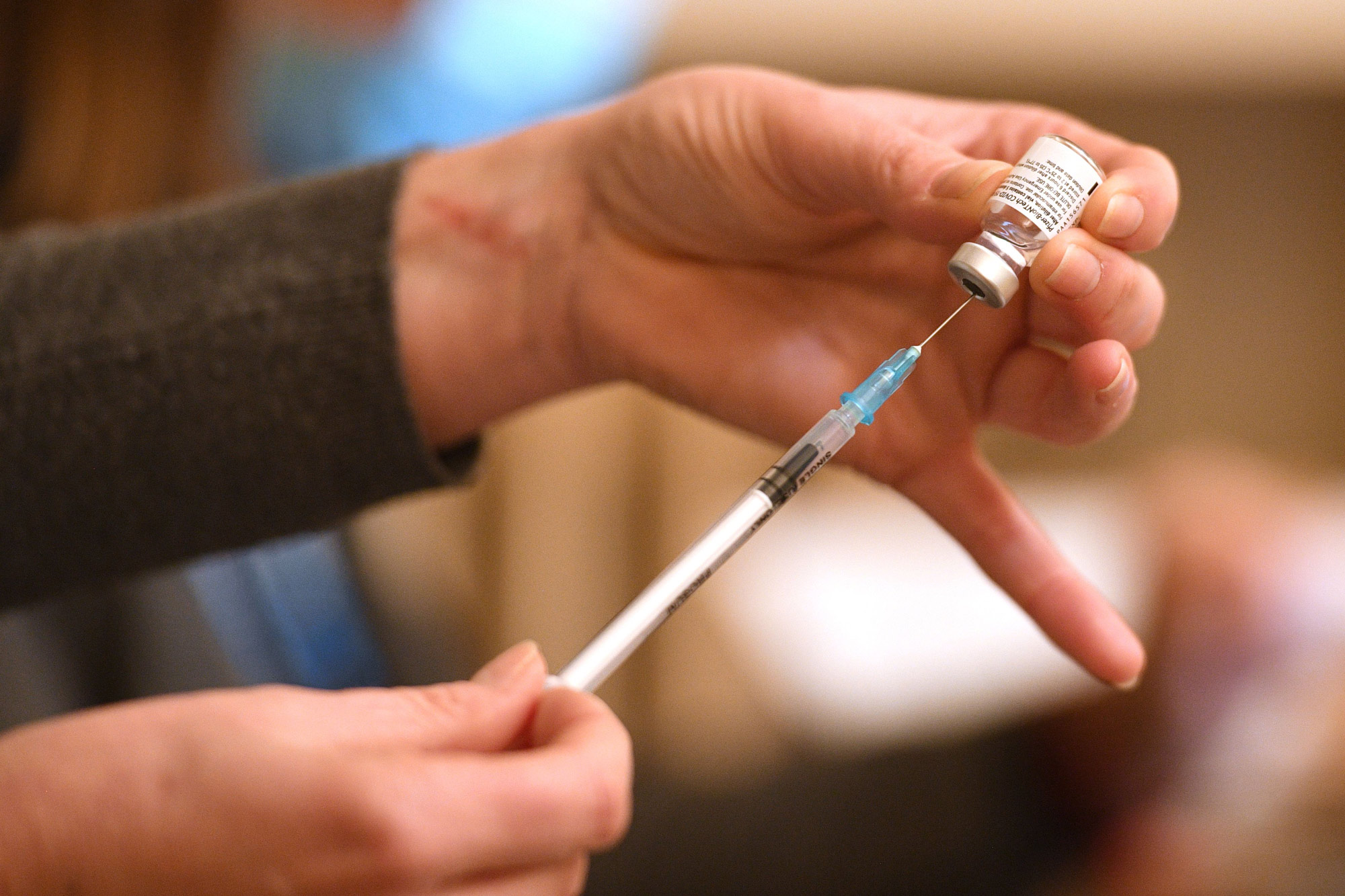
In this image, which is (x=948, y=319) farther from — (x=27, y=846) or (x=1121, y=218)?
(x=27, y=846)

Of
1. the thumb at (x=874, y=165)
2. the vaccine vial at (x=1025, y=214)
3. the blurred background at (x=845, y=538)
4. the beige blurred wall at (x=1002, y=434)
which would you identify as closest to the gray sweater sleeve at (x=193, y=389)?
the blurred background at (x=845, y=538)

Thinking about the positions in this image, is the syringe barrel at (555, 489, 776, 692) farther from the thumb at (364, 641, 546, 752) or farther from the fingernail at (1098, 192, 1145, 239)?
the fingernail at (1098, 192, 1145, 239)

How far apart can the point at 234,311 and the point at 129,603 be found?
15.3 inches

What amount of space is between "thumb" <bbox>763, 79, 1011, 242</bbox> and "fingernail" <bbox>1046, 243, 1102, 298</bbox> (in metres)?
0.05

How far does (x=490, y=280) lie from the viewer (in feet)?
2.44

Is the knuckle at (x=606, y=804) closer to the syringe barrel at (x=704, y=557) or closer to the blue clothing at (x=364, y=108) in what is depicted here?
the syringe barrel at (x=704, y=557)

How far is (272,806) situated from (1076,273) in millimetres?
421

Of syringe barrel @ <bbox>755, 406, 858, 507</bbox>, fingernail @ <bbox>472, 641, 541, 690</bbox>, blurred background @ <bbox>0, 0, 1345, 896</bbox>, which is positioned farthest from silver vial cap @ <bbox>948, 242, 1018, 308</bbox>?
blurred background @ <bbox>0, 0, 1345, 896</bbox>

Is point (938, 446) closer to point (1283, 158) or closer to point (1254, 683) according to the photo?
point (1254, 683)

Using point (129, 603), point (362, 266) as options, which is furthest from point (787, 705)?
point (362, 266)

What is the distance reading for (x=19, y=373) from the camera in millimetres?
676

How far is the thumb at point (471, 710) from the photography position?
0.37 meters

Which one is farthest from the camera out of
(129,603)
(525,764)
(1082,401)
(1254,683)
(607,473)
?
(607,473)

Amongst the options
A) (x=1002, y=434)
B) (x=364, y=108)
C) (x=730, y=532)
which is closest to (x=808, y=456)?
(x=730, y=532)
